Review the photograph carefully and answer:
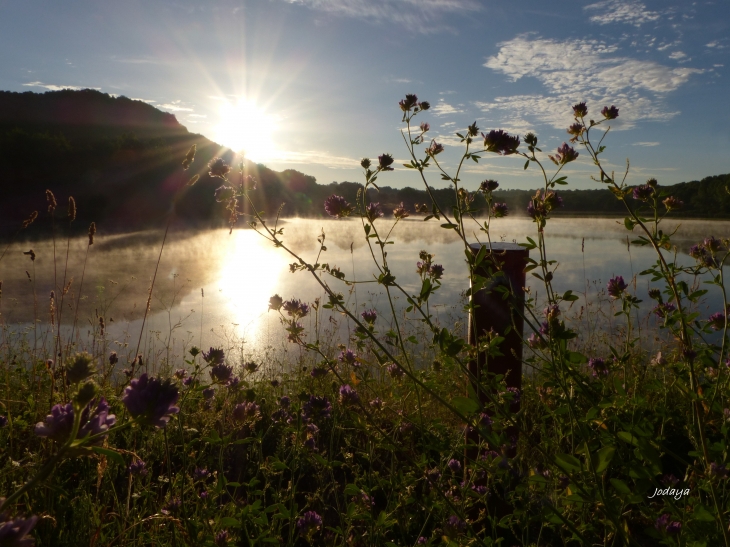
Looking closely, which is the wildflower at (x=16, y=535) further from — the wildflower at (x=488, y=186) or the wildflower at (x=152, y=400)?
the wildflower at (x=488, y=186)

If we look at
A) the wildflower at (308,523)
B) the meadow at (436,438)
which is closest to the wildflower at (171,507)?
the meadow at (436,438)

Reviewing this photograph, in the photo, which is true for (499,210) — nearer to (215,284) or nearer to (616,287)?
(616,287)

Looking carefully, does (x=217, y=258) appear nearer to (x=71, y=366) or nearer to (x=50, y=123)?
(x=71, y=366)

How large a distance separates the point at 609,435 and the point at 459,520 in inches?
18.3

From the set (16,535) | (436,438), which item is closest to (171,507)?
(436,438)

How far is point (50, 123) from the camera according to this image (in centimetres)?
4625

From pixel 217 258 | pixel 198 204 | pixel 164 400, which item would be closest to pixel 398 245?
pixel 217 258

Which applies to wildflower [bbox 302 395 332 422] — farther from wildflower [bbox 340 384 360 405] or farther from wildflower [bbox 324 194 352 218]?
wildflower [bbox 324 194 352 218]

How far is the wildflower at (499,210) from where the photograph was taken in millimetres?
1897

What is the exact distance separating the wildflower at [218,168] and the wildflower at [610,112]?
4.82 ft

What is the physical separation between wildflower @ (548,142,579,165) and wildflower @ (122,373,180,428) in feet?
5.25

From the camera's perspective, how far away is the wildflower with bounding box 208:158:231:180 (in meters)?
1.92

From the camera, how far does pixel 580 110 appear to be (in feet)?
6.20

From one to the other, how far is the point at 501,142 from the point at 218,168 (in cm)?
102
